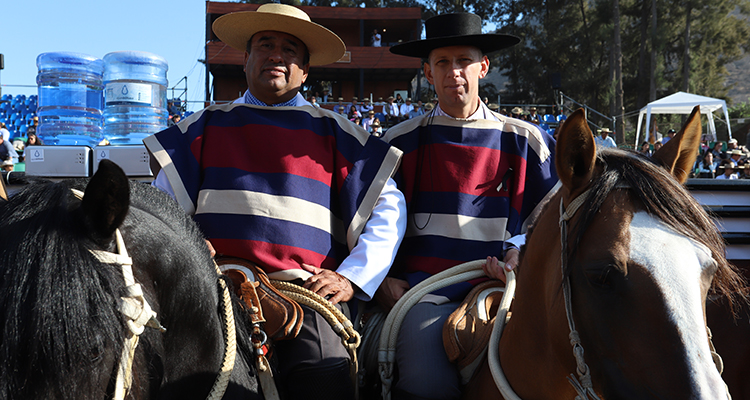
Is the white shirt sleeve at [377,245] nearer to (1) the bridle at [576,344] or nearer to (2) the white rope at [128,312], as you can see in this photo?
(1) the bridle at [576,344]

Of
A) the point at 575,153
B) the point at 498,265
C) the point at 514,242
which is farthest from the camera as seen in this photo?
the point at 514,242

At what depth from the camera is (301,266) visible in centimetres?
234

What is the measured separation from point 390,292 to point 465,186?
65 cm

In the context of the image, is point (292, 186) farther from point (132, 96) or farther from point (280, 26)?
point (132, 96)

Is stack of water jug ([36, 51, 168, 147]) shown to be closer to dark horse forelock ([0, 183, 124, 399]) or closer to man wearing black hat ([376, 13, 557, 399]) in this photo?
man wearing black hat ([376, 13, 557, 399])

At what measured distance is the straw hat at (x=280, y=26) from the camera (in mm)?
2717

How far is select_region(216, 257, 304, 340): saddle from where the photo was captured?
1951mm

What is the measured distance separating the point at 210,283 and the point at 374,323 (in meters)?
1.12

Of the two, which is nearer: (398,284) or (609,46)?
(398,284)

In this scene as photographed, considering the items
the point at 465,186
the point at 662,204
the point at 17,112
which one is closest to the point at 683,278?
the point at 662,204

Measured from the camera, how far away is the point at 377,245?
2479mm

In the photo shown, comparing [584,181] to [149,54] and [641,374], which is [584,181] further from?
[149,54]

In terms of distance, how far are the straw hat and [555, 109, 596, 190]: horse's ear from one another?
5.32 ft

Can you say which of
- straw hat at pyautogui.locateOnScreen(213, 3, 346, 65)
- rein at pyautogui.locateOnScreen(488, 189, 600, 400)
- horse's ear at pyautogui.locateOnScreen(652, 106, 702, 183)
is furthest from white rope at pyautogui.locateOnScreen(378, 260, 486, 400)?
straw hat at pyautogui.locateOnScreen(213, 3, 346, 65)
